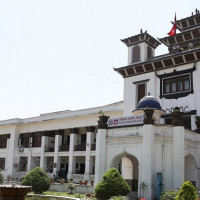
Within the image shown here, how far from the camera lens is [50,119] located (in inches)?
1746

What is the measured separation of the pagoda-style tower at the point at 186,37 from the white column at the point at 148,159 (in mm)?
10420

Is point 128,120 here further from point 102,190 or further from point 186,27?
point 186,27

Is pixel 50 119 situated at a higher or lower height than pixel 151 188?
higher

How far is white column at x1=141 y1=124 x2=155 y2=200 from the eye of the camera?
22125 mm

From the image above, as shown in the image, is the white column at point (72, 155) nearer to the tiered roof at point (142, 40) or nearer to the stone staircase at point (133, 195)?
the tiered roof at point (142, 40)

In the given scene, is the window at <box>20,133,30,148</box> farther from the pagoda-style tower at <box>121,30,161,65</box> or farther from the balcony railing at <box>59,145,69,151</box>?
the pagoda-style tower at <box>121,30,161,65</box>

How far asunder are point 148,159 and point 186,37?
15446mm

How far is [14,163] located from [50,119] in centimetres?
899

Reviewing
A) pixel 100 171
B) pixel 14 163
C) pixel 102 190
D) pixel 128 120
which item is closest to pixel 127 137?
pixel 128 120

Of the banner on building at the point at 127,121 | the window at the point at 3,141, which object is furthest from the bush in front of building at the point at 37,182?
the window at the point at 3,141

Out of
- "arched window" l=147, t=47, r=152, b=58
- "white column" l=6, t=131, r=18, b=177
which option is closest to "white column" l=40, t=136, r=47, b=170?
"white column" l=6, t=131, r=18, b=177

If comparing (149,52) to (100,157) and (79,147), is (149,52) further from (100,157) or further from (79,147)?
(79,147)

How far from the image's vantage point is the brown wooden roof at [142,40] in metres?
33.8

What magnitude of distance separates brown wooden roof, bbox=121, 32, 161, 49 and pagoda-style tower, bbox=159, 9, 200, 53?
0.94m
